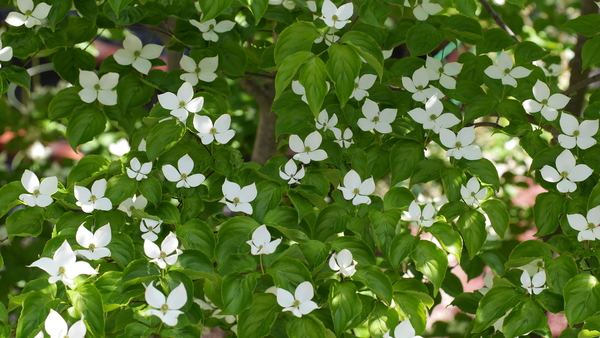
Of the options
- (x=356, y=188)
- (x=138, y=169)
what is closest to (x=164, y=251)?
(x=138, y=169)

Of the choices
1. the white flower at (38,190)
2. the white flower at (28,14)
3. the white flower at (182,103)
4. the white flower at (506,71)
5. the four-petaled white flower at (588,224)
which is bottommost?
the white flower at (38,190)

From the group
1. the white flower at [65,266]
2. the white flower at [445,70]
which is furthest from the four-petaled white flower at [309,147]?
the white flower at [65,266]

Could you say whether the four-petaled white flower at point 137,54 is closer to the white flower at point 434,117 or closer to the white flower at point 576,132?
the white flower at point 434,117

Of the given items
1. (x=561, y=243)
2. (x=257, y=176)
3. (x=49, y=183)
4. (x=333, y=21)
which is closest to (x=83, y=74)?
(x=49, y=183)

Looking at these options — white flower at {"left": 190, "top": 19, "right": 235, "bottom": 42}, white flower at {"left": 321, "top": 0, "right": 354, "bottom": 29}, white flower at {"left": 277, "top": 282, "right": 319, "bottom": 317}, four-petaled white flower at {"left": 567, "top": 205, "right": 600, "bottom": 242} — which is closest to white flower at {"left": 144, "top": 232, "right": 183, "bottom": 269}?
white flower at {"left": 277, "top": 282, "right": 319, "bottom": 317}

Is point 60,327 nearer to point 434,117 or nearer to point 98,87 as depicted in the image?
point 98,87

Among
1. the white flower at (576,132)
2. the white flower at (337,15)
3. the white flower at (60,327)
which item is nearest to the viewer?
the white flower at (60,327)

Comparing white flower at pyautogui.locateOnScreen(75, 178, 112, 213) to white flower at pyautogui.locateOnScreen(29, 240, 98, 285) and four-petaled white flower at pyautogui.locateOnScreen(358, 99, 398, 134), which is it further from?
four-petaled white flower at pyautogui.locateOnScreen(358, 99, 398, 134)
